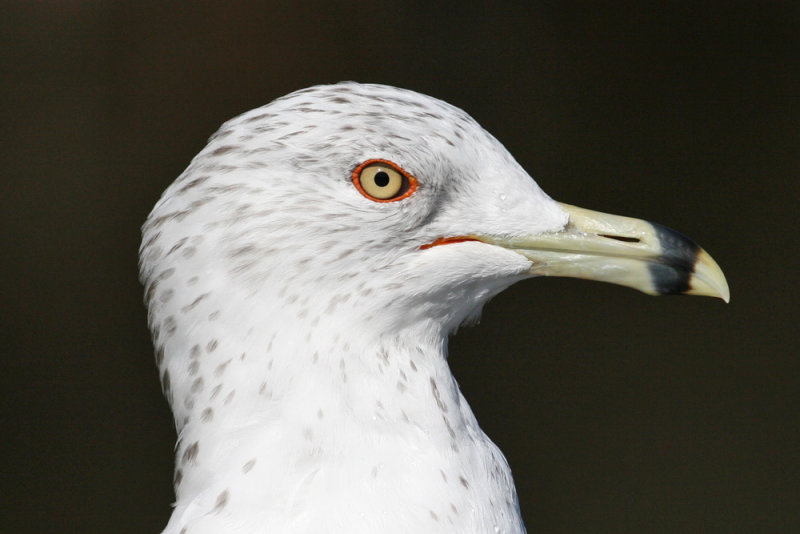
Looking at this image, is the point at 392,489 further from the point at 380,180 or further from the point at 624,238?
the point at 624,238

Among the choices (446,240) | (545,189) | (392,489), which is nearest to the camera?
(392,489)

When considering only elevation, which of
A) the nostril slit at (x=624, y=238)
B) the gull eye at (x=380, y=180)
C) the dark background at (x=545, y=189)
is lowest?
the dark background at (x=545, y=189)

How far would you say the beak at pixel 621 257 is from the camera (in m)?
1.70

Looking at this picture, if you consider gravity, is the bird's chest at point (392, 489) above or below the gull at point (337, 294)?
below

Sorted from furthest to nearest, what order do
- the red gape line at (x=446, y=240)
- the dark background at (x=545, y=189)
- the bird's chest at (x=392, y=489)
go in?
1. the dark background at (x=545, y=189)
2. the red gape line at (x=446, y=240)
3. the bird's chest at (x=392, y=489)

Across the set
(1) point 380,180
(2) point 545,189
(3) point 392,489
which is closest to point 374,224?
(1) point 380,180

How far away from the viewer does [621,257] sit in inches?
67.6

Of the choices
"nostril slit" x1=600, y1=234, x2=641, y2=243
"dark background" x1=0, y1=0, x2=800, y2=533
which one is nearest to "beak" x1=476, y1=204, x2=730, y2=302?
"nostril slit" x1=600, y1=234, x2=641, y2=243

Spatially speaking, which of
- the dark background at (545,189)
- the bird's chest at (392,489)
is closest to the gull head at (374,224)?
the bird's chest at (392,489)

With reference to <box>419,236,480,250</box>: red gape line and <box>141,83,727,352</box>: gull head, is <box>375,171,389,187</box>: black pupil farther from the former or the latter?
<box>419,236,480,250</box>: red gape line

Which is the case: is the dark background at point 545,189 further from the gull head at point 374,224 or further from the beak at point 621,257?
the beak at point 621,257

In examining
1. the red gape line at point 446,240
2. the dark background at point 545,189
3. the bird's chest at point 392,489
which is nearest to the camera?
the bird's chest at point 392,489

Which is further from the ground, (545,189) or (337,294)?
(337,294)

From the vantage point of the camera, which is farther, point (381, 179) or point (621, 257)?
point (621, 257)
